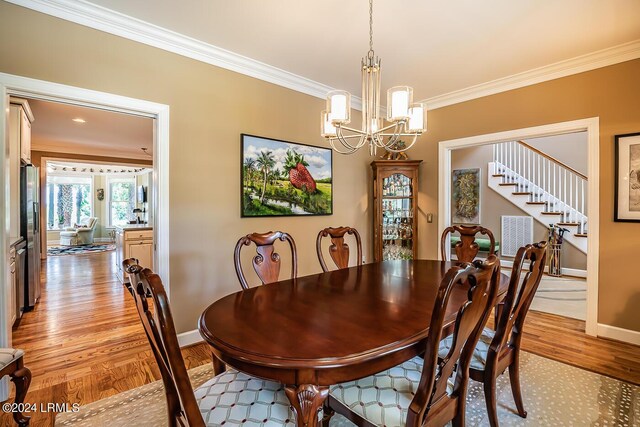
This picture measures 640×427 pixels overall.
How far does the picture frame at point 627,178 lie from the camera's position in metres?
2.71

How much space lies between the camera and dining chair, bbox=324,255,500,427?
1.01 meters

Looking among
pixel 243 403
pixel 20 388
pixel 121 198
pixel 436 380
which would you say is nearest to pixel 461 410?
pixel 436 380

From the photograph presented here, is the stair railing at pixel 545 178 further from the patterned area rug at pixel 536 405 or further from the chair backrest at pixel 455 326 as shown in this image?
the chair backrest at pixel 455 326

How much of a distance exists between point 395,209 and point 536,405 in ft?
8.71

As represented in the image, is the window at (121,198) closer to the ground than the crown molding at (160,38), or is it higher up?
closer to the ground

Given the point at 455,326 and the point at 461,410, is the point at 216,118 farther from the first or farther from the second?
the point at 461,410

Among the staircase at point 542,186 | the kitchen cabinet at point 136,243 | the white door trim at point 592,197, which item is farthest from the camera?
the staircase at point 542,186

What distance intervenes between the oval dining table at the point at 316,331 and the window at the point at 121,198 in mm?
10963

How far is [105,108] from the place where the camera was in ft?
7.64

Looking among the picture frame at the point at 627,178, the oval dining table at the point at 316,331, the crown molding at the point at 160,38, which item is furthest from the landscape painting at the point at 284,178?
the picture frame at the point at 627,178

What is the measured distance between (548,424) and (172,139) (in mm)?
3310

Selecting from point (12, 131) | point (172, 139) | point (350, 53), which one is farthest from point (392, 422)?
point (12, 131)

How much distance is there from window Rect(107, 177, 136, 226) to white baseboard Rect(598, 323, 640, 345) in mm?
12152

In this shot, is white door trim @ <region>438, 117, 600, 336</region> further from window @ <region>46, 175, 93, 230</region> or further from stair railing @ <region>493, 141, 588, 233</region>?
window @ <region>46, 175, 93, 230</region>
